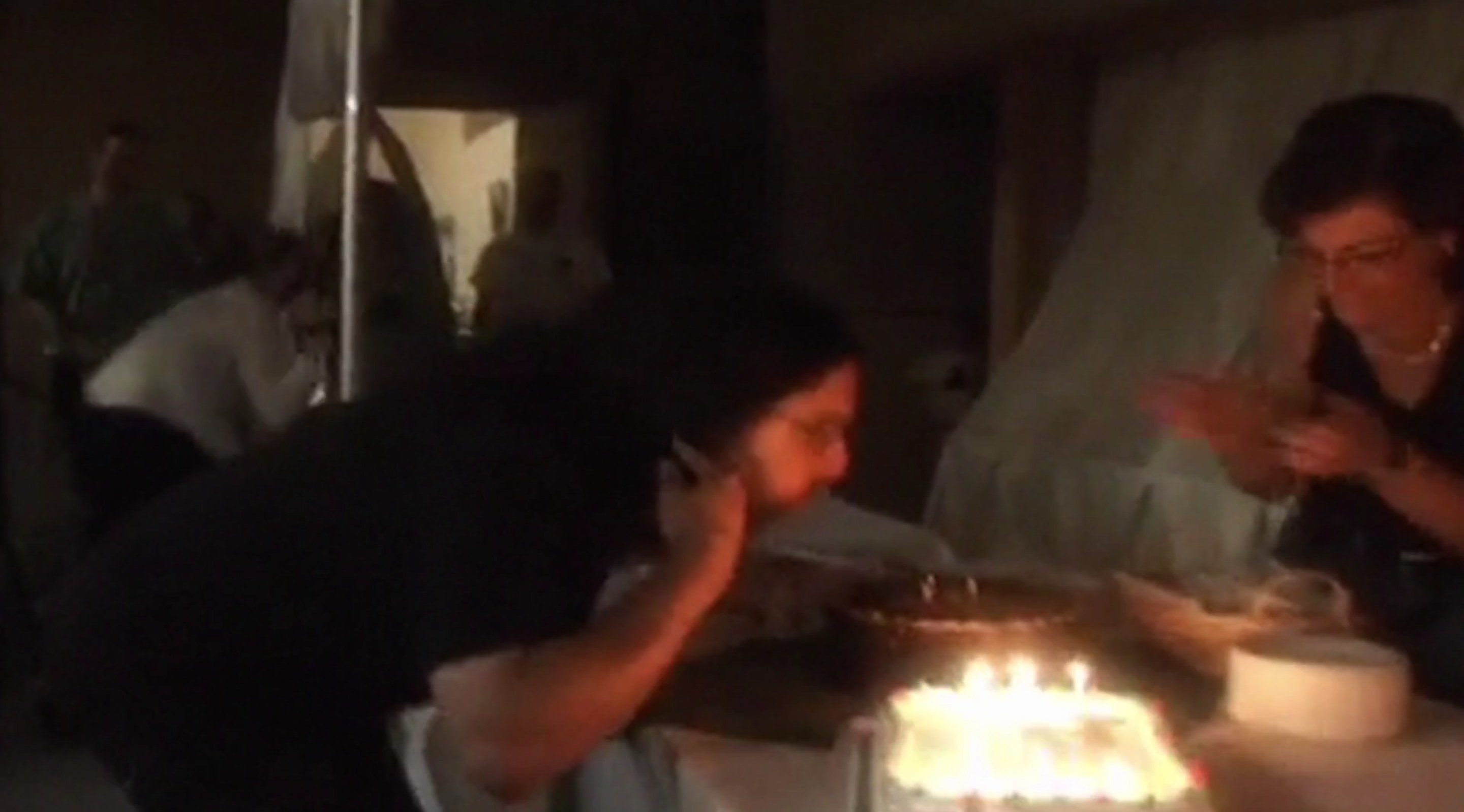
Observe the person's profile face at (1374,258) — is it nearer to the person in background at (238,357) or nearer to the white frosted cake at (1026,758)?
the white frosted cake at (1026,758)

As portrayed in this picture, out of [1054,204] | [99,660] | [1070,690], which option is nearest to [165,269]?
[1054,204]

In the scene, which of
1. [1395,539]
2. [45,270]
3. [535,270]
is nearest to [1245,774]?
[1395,539]

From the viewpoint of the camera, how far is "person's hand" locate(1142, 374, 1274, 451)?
68.5 inches

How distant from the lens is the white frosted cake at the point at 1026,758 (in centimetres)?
116

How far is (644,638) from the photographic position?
144cm

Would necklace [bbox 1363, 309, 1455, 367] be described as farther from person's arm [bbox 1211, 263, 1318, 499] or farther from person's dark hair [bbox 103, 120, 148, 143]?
person's dark hair [bbox 103, 120, 148, 143]

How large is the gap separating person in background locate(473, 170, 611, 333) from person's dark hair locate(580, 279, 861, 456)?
2827 millimetres

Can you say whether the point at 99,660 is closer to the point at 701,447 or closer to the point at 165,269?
the point at 701,447

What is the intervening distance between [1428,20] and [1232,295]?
46 centimetres

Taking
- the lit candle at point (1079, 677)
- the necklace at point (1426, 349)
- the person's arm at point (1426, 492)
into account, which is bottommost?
the lit candle at point (1079, 677)

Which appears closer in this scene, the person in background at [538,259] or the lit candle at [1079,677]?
the lit candle at [1079,677]

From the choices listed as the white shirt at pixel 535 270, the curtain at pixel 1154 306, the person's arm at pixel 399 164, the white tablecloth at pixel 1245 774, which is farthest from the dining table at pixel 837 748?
the white shirt at pixel 535 270

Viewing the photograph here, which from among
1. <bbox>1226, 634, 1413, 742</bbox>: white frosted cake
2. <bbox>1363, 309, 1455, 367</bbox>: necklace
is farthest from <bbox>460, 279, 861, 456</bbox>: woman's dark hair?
<bbox>1363, 309, 1455, 367</bbox>: necklace

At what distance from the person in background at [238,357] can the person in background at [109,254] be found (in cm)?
64
